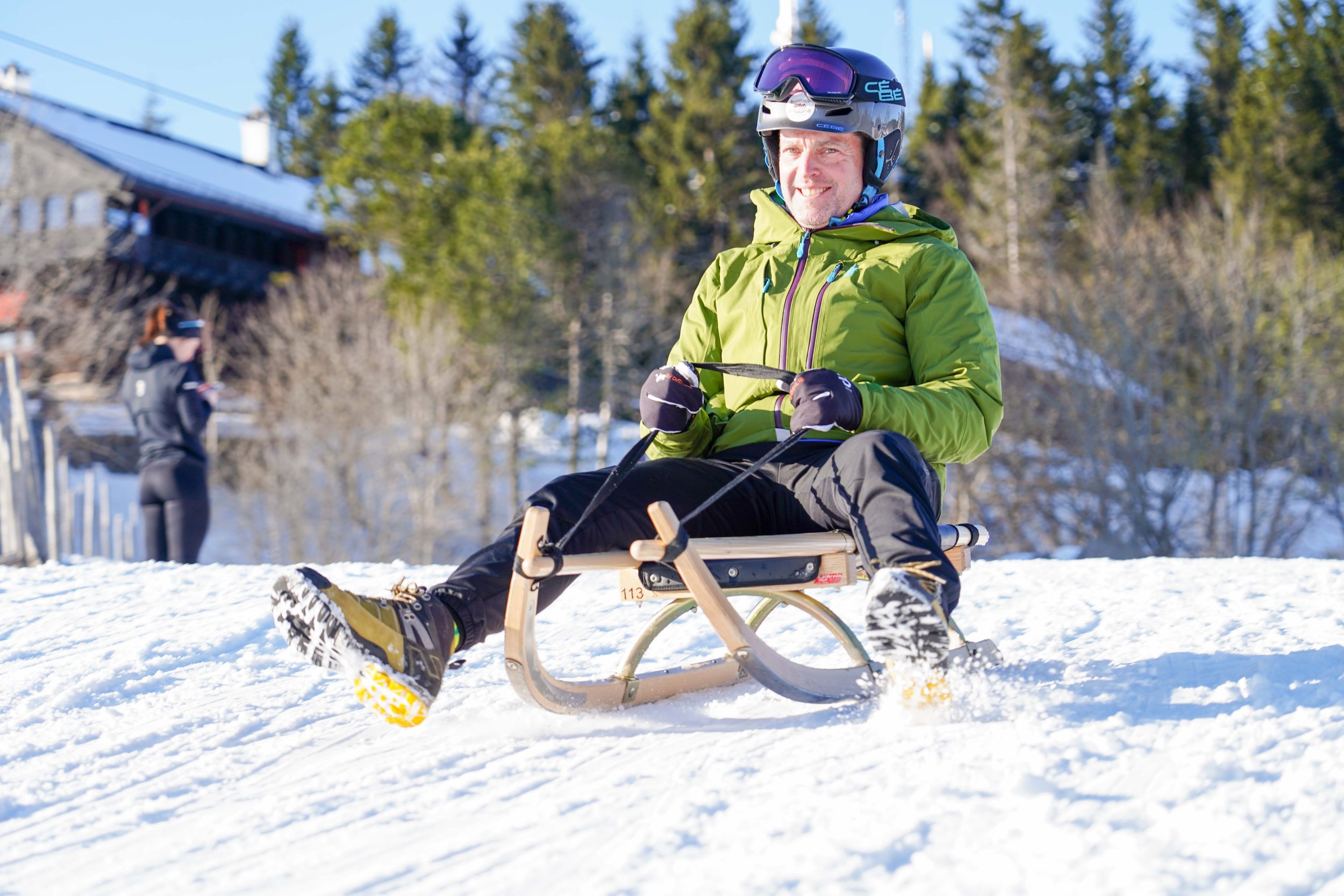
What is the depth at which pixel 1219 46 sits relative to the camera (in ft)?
115

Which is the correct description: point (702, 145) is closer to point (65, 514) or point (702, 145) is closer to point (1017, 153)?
point (1017, 153)

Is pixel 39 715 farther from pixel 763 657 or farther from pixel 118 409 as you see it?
pixel 118 409

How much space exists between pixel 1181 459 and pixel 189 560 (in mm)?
14480

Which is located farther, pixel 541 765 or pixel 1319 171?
pixel 1319 171

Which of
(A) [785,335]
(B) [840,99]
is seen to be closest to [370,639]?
(A) [785,335]

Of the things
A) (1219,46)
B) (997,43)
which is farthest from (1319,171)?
(997,43)

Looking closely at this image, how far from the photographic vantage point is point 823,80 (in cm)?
269

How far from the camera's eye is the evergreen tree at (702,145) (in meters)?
28.3

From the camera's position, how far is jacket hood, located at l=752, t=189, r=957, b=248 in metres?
2.66

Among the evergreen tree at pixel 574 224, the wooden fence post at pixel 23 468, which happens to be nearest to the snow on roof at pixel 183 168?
the evergreen tree at pixel 574 224

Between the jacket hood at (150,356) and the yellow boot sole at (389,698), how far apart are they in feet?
14.0

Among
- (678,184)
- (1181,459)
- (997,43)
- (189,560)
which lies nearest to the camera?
(189,560)

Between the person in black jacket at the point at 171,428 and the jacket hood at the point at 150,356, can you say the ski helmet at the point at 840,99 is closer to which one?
the person in black jacket at the point at 171,428

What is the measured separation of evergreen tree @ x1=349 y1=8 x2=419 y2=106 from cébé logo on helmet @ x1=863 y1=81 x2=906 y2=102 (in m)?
45.0
